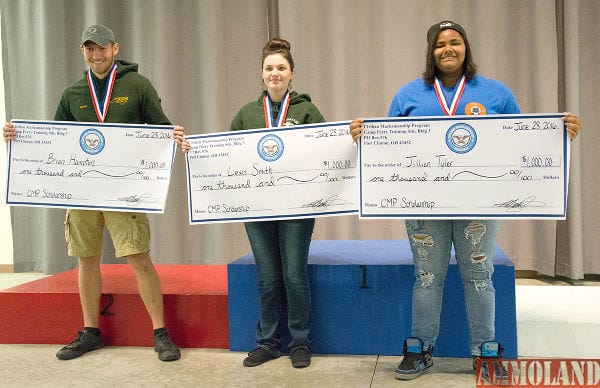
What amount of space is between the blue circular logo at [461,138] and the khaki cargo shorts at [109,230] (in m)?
1.51

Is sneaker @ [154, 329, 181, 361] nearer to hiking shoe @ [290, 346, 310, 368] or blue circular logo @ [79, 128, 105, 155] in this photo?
hiking shoe @ [290, 346, 310, 368]

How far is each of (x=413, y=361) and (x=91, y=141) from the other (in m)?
1.79

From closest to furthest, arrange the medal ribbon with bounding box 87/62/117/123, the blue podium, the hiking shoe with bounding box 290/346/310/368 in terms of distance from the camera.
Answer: the hiking shoe with bounding box 290/346/310/368 → the blue podium → the medal ribbon with bounding box 87/62/117/123

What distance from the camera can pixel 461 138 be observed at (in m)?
2.21

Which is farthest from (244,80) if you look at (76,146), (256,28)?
(76,146)

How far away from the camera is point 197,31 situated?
15.3ft

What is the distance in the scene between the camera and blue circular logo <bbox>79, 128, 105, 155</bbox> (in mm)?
2627

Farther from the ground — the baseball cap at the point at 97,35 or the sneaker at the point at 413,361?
the baseball cap at the point at 97,35

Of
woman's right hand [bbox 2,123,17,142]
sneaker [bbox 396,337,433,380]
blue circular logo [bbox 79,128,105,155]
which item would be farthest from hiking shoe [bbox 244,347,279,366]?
woman's right hand [bbox 2,123,17,142]

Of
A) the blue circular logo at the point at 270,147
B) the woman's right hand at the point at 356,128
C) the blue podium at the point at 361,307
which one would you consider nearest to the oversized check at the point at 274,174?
the blue circular logo at the point at 270,147

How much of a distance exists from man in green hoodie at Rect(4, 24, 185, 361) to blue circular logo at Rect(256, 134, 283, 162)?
1.33 ft

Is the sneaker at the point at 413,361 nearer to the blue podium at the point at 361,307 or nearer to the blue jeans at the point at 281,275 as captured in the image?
the blue podium at the point at 361,307

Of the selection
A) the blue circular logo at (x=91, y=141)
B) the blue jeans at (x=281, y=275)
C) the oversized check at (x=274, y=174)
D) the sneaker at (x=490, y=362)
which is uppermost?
the blue circular logo at (x=91, y=141)

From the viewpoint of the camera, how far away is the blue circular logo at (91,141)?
2627 mm
